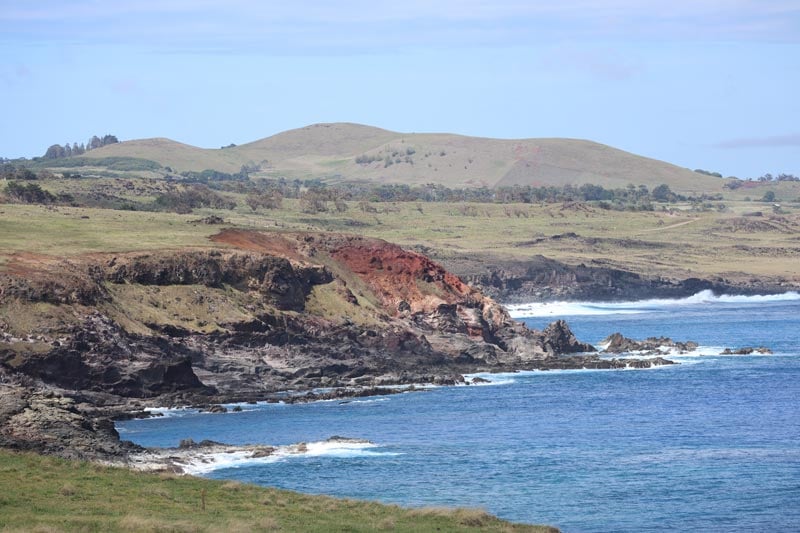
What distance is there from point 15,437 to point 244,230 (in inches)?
2163

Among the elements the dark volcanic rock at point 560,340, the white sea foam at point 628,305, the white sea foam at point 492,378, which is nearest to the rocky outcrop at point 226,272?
the white sea foam at point 492,378

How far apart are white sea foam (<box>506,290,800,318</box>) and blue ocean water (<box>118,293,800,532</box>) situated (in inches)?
2269

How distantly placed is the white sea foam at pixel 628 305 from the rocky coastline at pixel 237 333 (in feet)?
163

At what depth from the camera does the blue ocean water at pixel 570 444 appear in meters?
50.8

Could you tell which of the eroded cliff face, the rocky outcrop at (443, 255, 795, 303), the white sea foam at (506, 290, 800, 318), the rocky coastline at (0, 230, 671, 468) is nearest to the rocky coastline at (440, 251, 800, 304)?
the rocky outcrop at (443, 255, 795, 303)

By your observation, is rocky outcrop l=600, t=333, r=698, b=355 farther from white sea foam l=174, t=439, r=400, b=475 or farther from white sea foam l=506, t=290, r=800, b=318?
white sea foam l=174, t=439, r=400, b=475

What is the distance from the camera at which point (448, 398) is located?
82500 millimetres

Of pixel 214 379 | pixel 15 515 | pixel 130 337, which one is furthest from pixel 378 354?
pixel 15 515

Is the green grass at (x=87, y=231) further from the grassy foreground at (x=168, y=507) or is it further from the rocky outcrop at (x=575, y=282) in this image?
the rocky outcrop at (x=575, y=282)

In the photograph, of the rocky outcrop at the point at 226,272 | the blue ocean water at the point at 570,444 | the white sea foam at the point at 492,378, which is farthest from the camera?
the white sea foam at the point at 492,378

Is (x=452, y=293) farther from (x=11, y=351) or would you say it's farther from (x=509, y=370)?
(x=11, y=351)

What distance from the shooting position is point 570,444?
214 ft

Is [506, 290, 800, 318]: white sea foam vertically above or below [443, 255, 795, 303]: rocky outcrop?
below

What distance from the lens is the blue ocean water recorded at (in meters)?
50.8
